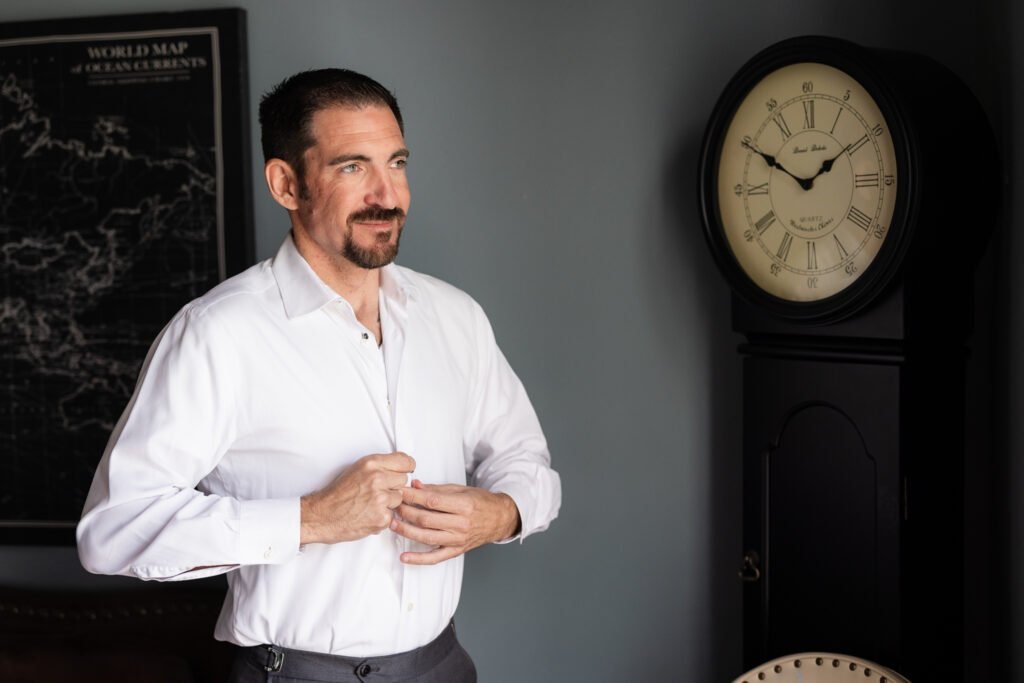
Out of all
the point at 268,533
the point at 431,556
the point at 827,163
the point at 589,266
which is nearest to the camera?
the point at 268,533

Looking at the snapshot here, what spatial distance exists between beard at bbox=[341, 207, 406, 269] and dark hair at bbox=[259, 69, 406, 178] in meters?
0.14

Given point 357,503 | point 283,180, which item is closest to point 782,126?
point 283,180

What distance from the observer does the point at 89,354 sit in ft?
7.74

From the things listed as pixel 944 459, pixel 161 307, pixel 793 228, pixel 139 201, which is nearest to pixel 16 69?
pixel 139 201

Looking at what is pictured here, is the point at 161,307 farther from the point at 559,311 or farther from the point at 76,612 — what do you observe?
the point at 559,311

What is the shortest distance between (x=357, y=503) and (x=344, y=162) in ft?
1.95

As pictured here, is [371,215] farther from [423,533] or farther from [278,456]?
[423,533]

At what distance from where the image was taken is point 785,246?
1763 mm

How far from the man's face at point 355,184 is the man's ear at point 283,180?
0.12ft

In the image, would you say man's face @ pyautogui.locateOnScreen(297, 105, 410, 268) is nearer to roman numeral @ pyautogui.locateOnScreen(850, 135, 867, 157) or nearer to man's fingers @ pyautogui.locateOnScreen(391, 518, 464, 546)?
man's fingers @ pyautogui.locateOnScreen(391, 518, 464, 546)

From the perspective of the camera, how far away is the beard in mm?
1659

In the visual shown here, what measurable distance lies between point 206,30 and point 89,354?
2.78 ft

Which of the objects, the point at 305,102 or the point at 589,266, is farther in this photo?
the point at 589,266

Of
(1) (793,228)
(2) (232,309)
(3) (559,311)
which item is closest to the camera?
(2) (232,309)
